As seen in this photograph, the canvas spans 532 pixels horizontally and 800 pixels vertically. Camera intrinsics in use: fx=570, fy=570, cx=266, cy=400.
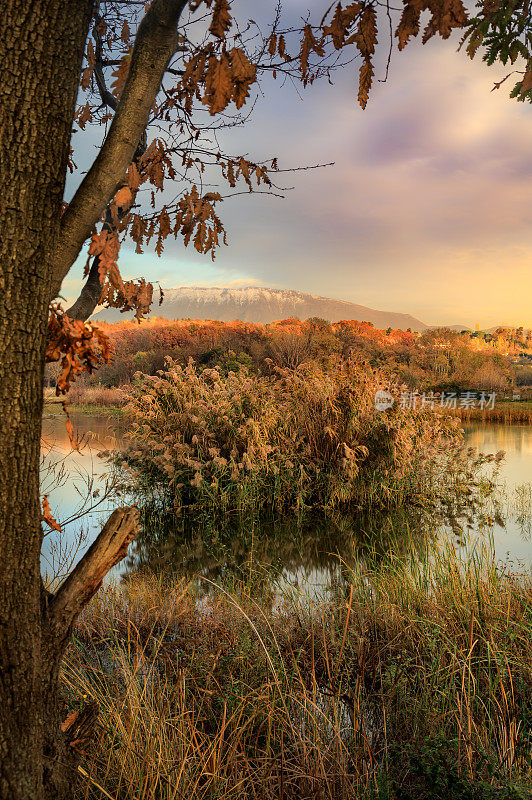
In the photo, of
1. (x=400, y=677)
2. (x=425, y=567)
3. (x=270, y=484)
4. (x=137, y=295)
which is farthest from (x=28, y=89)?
(x=270, y=484)

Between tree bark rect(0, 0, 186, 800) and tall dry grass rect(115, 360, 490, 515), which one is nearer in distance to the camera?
tree bark rect(0, 0, 186, 800)

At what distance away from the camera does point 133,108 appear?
164 cm

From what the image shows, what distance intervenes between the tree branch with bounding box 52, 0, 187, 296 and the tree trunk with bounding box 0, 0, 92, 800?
0.19 m

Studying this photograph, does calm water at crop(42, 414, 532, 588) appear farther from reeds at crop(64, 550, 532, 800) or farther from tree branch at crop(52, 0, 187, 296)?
tree branch at crop(52, 0, 187, 296)

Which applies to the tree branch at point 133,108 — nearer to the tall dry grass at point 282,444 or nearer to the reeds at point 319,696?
the reeds at point 319,696

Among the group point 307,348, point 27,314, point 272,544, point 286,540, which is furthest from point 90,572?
point 307,348

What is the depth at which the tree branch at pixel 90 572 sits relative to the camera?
157 cm

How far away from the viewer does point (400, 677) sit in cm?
279

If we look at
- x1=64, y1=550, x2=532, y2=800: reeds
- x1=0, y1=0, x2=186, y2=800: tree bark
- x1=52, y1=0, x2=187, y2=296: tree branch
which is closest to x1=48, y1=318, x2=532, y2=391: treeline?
x1=64, y1=550, x2=532, y2=800: reeds

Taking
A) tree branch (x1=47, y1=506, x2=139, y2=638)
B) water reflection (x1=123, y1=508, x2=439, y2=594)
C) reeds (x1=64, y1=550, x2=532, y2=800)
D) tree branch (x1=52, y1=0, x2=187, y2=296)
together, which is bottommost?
water reflection (x1=123, y1=508, x2=439, y2=594)

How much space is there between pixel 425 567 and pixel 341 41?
3.42 m

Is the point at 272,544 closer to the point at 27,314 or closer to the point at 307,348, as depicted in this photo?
the point at 27,314

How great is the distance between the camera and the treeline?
24.6 meters

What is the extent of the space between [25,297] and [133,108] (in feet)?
2.25
